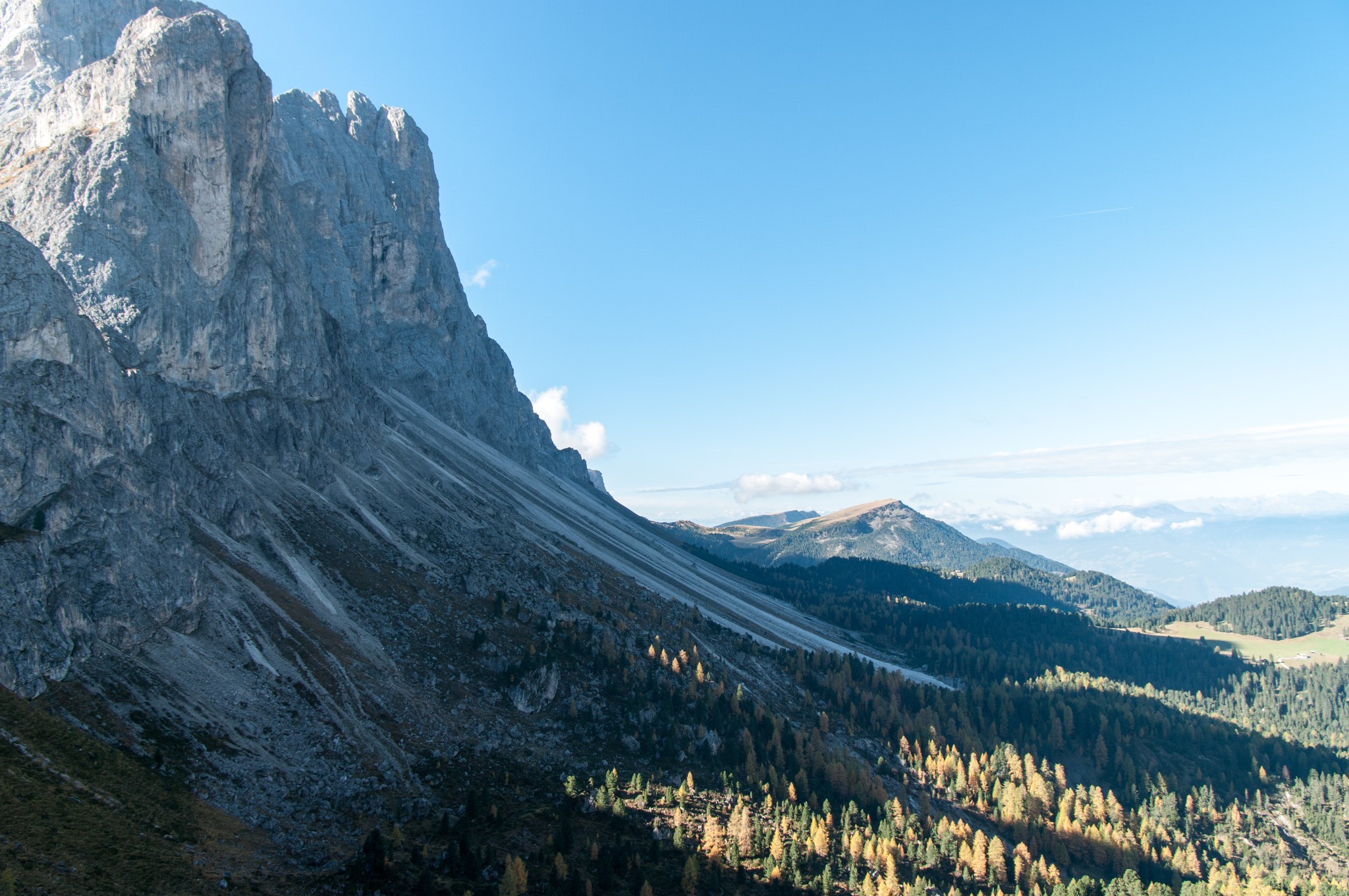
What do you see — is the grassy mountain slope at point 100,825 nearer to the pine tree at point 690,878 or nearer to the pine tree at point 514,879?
the pine tree at point 514,879

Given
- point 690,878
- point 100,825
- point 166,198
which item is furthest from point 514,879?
point 166,198

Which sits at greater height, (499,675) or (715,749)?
(499,675)

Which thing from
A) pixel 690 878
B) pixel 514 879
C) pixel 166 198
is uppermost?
pixel 166 198

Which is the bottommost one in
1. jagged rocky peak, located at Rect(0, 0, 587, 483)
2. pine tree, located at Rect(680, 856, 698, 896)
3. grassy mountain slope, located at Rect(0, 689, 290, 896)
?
pine tree, located at Rect(680, 856, 698, 896)

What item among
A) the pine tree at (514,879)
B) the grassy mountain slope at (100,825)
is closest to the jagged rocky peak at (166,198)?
the grassy mountain slope at (100,825)

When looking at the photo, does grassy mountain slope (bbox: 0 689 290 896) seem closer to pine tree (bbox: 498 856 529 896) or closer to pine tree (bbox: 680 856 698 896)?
pine tree (bbox: 498 856 529 896)

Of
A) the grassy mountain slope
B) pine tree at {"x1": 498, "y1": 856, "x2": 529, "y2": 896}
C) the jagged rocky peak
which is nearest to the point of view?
the grassy mountain slope

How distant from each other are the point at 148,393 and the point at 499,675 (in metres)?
55.7

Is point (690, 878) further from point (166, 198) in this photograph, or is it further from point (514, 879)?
point (166, 198)

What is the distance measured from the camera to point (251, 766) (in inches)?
2101

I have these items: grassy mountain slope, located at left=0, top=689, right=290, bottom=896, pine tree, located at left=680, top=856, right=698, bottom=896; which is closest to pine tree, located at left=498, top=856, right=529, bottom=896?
pine tree, located at left=680, top=856, right=698, bottom=896

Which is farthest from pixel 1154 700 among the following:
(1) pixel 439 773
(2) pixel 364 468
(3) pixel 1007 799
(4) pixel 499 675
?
(2) pixel 364 468

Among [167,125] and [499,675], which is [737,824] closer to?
[499,675]

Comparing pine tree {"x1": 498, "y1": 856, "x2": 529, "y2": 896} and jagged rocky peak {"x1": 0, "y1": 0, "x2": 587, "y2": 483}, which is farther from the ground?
jagged rocky peak {"x1": 0, "y1": 0, "x2": 587, "y2": 483}
